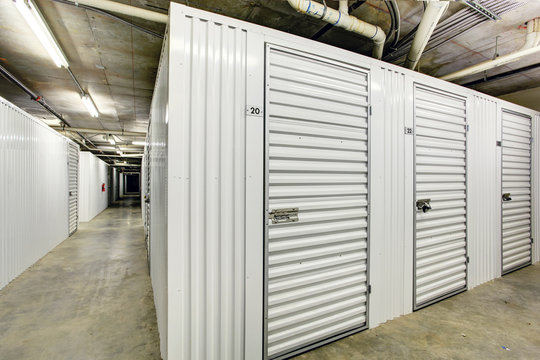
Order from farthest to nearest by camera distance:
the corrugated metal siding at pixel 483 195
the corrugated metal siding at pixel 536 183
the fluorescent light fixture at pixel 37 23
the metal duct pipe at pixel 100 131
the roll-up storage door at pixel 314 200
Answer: the metal duct pipe at pixel 100 131
the corrugated metal siding at pixel 536 183
the corrugated metal siding at pixel 483 195
the fluorescent light fixture at pixel 37 23
the roll-up storage door at pixel 314 200

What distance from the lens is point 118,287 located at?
11.2 feet

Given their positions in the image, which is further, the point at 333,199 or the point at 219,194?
the point at 333,199

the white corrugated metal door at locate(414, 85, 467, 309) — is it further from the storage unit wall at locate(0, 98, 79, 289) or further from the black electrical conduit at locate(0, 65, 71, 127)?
the black electrical conduit at locate(0, 65, 71, 127)

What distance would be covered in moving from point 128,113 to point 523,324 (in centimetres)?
827

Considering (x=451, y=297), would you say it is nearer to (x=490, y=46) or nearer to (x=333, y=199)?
(x=333, y=199)

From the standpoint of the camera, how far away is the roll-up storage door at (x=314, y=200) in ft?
6.38

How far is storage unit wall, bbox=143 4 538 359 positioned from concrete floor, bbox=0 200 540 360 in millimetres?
220

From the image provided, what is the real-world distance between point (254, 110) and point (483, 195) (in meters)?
3.55

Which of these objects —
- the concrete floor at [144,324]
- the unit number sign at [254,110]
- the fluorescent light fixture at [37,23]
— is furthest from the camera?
the fluorescent light fixture at [37,23]

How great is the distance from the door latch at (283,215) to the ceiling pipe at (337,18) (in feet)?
5.98

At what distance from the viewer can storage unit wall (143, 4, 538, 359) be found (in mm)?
1653

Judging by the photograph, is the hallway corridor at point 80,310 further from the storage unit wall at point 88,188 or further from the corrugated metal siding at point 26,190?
the storage unit wall at point 88,188

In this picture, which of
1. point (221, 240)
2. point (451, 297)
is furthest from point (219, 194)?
point (451, 297)

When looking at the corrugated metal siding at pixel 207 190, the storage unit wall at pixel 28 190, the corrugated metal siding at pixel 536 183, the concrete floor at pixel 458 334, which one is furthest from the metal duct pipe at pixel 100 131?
the corrugated metal siding at pixel 536 183
